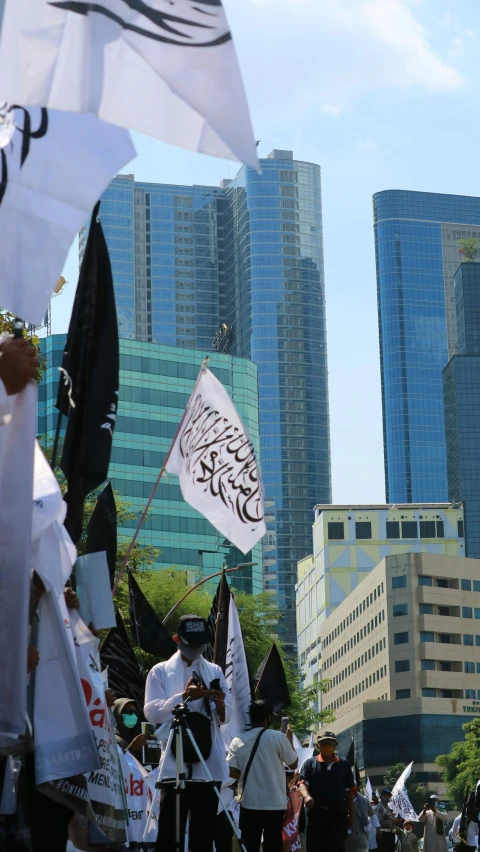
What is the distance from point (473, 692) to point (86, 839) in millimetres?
121902

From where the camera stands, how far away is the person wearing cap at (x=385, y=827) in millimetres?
28359

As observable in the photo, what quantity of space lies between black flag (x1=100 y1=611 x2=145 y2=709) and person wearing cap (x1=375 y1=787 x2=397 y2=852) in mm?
13852

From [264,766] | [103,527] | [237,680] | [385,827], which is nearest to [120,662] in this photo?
[237,680]

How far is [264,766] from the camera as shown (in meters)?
12.3

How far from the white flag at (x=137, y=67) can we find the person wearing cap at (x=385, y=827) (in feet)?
76.4

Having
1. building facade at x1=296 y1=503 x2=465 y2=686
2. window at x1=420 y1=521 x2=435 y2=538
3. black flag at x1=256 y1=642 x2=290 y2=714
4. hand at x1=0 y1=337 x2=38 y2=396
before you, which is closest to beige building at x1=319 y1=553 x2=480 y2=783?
building facade at x1=296 y1=503 x2=465 y2=686

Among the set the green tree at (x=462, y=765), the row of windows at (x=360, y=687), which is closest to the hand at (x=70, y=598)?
the green tree at (x=462, y=765)

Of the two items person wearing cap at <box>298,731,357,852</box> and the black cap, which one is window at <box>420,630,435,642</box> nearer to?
person wearing cap at <box>298,731,357,852</box>

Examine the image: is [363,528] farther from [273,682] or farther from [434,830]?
[273,682]

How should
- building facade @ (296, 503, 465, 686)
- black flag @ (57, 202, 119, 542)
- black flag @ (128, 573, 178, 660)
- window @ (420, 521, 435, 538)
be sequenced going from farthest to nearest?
window @ (420, 521, 435, 538) → building facade @ (296, 503, 465, 686) → black flag @ (128, 573, 178, 660) → black flag @ (57, 202, 119, 542)

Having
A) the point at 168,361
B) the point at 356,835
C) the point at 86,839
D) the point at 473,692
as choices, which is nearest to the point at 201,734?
the point at 86,839

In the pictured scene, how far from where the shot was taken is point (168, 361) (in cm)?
12081

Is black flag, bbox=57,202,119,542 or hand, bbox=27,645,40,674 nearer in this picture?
hand, bbox=27,645,40,674

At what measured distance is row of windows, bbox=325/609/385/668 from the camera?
130 m
